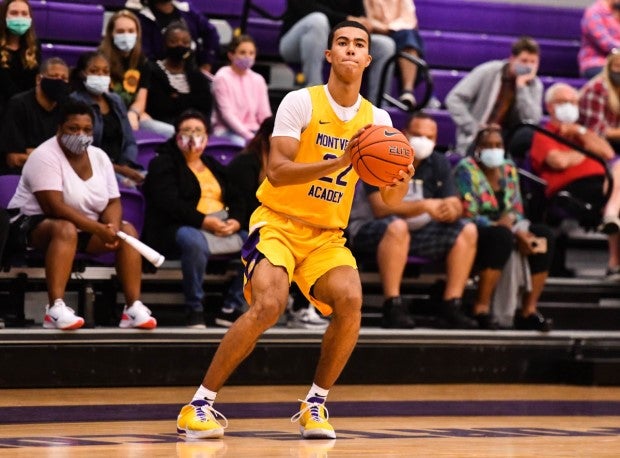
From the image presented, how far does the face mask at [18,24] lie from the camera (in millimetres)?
8234

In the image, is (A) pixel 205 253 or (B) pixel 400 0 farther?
(B) pixel 400 0

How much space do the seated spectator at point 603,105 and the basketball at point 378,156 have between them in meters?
5.27

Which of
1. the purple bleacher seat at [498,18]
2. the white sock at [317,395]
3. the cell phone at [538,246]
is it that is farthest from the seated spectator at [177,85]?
the white sock at [317,395]

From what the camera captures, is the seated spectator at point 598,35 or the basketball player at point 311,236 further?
the seated spectator at point 598,35

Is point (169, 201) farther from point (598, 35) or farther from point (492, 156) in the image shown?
point (598, 35)

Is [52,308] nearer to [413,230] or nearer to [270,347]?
[270,347]

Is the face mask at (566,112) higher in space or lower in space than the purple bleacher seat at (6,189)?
higher

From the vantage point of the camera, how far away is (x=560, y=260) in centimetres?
991

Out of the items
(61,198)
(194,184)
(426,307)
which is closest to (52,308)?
(61,198)

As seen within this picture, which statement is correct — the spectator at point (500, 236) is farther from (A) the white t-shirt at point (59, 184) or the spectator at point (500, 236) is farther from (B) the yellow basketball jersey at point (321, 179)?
(B) the yellow basketball jersey at point (321, 179)

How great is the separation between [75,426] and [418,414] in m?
1.73

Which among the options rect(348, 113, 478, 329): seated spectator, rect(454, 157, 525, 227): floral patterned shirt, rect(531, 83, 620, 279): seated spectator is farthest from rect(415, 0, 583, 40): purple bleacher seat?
rect(348, 113, 478, 329): seated spectator

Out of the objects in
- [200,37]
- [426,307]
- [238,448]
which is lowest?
[426,307]

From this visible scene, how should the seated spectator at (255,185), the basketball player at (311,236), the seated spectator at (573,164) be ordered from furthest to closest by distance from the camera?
the seated spectator at (573,164) < the seated spectator at (255,185) < the basketball player at (311,236)
